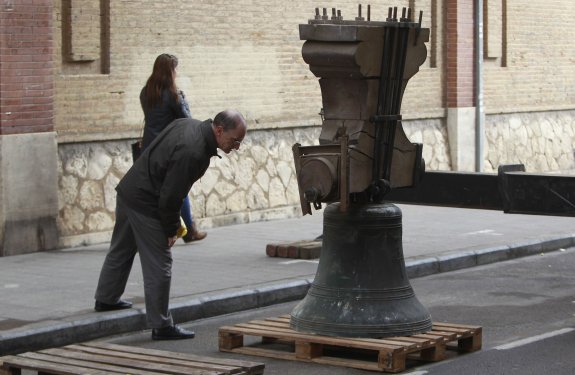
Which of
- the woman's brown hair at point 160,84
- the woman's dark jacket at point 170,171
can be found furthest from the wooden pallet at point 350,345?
the woman's brown hair at point 160,84

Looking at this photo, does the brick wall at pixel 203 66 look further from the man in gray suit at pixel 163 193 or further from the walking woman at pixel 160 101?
the man in gray suit at pixel 163 193

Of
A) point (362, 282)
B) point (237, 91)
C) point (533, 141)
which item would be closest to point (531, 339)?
point (362, 282)

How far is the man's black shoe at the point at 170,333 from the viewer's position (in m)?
9.82

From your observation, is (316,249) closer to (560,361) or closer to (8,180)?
(8,180)

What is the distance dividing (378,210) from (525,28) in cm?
1365

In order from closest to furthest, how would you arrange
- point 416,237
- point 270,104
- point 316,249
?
point 316,249, point 416,237, point 270,104

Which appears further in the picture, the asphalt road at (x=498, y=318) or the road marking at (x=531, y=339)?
the road marking at (x=531, y=339)

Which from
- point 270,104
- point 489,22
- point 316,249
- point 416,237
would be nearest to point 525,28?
point 489,22

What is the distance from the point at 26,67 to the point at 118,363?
656 centimetres

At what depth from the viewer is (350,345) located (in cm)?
880

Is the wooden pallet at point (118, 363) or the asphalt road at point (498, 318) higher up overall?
the wooden pallet at point (118, 363)

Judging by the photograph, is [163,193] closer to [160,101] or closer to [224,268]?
[224,268]

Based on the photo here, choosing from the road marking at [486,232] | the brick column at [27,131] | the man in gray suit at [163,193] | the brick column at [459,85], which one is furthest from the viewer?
the brick column at [459,85]

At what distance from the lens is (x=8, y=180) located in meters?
13.6
